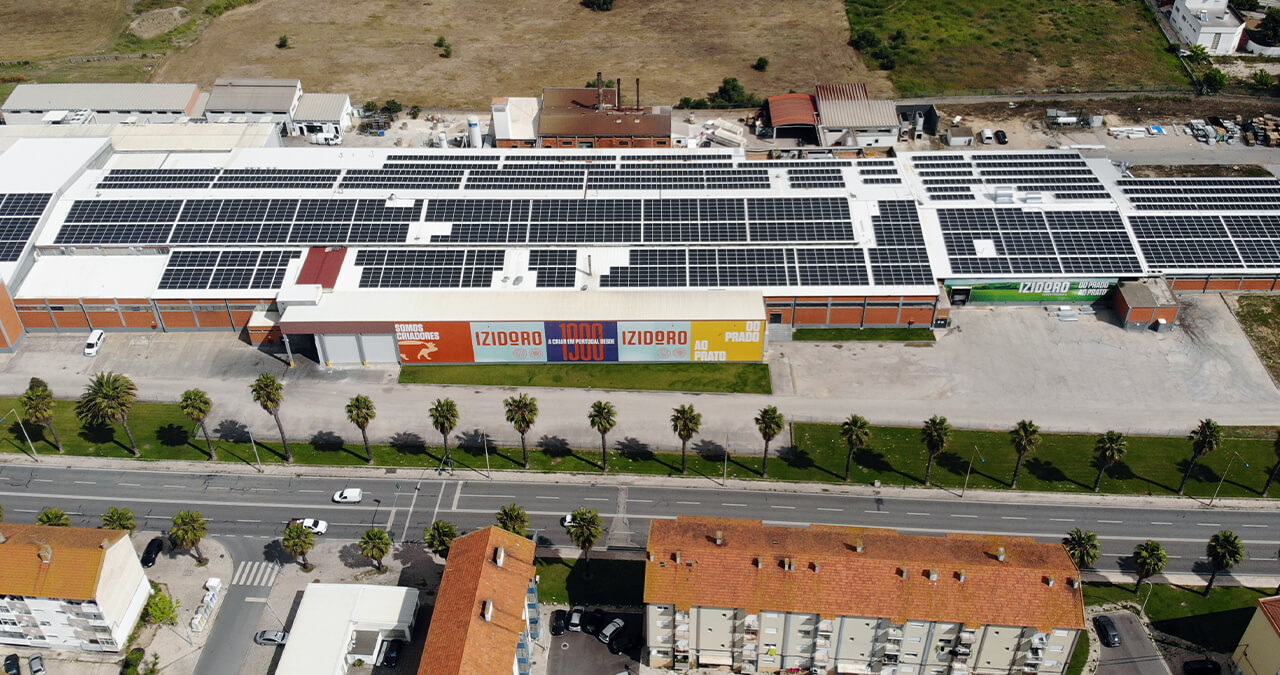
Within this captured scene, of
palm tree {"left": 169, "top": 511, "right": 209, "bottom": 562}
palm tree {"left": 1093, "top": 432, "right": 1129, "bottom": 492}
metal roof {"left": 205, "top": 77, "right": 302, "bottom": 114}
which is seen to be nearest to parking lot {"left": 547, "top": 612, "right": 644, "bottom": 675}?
palm tree {"left": 169, "top": 511, "right": 209, "bottom": 562}

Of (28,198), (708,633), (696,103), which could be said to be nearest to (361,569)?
(708,633)

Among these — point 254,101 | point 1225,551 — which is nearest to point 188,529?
point 1225,551

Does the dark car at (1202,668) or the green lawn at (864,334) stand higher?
the green lawn at (864,334)

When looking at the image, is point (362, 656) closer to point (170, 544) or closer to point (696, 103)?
point (170, 544)

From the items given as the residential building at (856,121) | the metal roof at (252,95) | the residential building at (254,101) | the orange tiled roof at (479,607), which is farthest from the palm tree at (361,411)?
the residential building at (856,121)

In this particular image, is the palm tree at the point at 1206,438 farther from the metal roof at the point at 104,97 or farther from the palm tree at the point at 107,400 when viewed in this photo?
the metal roof at the point at 104,97

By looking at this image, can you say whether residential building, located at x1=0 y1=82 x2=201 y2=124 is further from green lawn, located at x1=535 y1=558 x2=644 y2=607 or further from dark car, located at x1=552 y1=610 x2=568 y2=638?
dark car, located at x1=552 y1=610 x2=568 y2=638
